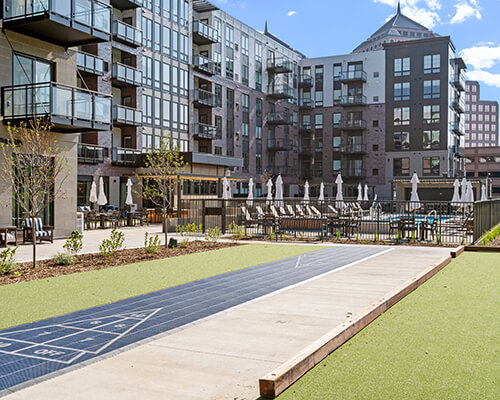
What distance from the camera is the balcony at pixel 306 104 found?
69.0 m

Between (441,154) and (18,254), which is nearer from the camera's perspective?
(18,254)

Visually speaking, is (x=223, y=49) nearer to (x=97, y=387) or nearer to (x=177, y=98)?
(x=177, y=98)

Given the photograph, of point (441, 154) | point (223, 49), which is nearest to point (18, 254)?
point (223, 49)

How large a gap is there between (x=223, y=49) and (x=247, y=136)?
9.73 meters

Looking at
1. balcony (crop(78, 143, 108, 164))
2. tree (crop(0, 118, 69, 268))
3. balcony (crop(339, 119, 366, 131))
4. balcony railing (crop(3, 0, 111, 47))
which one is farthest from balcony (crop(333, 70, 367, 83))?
tree (crop(0, 118, 69, 268))

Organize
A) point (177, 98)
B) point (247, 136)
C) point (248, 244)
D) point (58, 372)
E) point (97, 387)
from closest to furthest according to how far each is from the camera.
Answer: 1. point (97, 387)
2. point (58, 372)
3. point (248, 244)
4. point (177, 98)
5. point (247, 136)

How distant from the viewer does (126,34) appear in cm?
3819

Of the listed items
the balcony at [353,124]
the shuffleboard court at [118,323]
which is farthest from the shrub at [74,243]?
the balcony at [353,124]

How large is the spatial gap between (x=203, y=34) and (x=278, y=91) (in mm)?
17231

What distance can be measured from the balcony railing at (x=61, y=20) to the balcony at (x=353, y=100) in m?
49.1

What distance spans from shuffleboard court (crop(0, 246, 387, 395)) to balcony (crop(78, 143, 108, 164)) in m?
25.9

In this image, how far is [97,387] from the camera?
4.55 metres

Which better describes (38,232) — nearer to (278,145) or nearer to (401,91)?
(278,145)

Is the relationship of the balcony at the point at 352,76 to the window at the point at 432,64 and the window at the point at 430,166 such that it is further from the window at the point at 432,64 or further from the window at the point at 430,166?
the window at the point at 430,166
